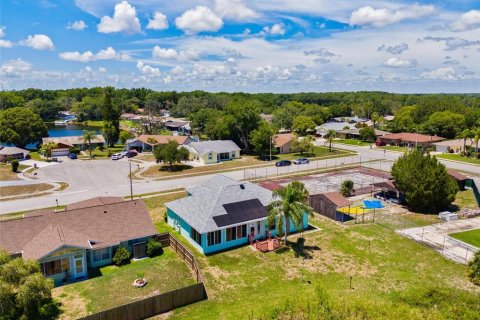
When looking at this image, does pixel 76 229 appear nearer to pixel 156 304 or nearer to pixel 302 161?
pixel 156 304

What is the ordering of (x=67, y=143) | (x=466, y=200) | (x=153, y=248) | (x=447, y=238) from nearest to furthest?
(x=153, y=248)
(x=447, y=238)
(x=466, y=200)
(x=67, y=143)

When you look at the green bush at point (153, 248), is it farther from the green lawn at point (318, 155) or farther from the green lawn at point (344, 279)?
the green lawn at point (318, 155)

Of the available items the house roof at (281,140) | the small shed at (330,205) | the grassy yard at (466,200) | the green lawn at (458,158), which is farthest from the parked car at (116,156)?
the green lawn at (458,158)

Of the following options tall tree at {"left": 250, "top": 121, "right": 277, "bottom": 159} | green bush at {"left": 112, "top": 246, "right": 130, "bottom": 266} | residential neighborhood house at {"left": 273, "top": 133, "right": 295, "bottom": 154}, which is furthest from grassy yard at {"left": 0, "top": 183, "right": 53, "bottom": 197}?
residential neighborhood house at {"left": 273, "top": 133, "right": 295, "bottom": 154}

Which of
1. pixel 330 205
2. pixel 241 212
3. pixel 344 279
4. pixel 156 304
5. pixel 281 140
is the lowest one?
pixel 344 279

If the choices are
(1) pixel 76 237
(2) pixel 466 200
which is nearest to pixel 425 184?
(2) pixel 466 200

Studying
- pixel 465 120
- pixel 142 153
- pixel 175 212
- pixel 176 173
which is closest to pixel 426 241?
pixel 175 212

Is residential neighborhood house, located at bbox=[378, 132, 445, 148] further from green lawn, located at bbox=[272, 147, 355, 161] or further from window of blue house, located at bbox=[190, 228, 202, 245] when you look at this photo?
window of blue house, located at bbox=[190, 228, 202, 245]
